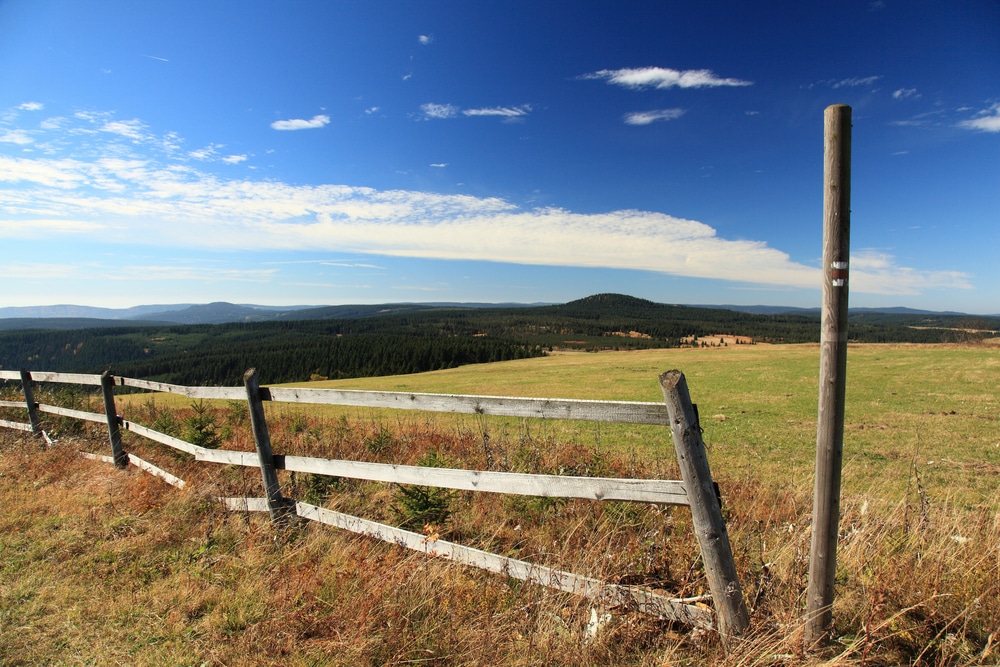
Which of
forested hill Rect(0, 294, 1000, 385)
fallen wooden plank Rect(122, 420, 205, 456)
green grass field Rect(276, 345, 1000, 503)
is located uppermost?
fallen wooden plank Rect(122, 420, 205, 456)

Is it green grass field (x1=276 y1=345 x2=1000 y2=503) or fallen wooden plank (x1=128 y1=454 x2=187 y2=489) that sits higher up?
fallen wooden plank (x1=128 y1=454 x2=187 y2=489)

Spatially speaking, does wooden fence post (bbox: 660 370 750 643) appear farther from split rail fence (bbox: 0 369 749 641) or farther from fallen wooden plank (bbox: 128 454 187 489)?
fallen wooden plank (bbox: 128 454 187 489)

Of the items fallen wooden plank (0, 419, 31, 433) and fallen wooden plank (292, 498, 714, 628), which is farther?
fallen wooden plank (0, 419, 31, 433)

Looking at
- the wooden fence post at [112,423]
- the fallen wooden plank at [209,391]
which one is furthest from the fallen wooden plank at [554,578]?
the wooden fence post at [112,423]

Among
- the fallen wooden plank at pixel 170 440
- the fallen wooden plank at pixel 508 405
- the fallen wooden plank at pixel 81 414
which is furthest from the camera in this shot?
the fallen wooden plank at pixel 81 414

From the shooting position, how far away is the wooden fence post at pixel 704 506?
8.55 feet

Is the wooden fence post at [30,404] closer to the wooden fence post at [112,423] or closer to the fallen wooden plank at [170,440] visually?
the wooden fence post at [112,423]

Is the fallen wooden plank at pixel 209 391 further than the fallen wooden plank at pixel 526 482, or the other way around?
the fallen wooden plank at pixel 209 391

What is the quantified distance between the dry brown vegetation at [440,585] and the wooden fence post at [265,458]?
23 cm

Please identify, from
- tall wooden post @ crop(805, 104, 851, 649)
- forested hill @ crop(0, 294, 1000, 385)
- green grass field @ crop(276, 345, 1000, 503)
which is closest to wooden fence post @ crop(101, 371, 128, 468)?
green grass field @ crop(276, 345, 1000, 503)

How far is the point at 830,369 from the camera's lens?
2506mm

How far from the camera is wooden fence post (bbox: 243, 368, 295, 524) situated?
4613mm

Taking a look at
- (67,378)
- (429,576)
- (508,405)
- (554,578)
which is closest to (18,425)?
(67,378)

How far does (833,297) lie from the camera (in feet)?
8.09
